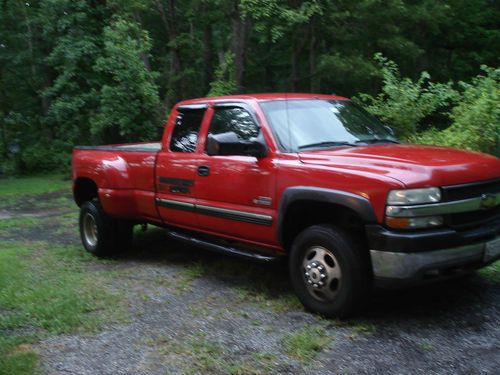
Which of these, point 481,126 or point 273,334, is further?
point 481,126

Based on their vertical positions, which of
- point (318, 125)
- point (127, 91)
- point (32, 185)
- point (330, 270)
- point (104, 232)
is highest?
point (127, 91)

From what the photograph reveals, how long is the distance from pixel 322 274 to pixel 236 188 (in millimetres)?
1319

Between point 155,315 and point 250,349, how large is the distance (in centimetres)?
124

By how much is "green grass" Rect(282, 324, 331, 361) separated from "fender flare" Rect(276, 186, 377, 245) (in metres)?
0.94

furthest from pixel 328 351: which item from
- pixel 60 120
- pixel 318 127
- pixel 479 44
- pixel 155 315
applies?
pixel 479 44

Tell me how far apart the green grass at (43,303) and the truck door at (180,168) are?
1147mm

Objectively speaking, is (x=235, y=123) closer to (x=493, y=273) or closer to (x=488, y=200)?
(x=488, y=200)

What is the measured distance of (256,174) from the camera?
17.3 ft

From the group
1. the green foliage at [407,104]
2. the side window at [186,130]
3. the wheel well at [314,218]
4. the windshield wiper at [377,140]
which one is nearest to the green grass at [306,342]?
the wheel well at [314,218]

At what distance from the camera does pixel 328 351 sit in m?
4.09

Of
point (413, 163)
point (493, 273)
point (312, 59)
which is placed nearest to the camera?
point (413, 163)

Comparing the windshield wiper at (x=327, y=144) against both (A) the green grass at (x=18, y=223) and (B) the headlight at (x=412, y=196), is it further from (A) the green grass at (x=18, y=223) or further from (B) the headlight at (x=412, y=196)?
(A) the green grass at (x=18, y=223)

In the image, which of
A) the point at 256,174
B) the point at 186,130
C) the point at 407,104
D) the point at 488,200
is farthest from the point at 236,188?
the point at 407,104

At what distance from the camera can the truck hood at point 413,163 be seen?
4.24 meters
